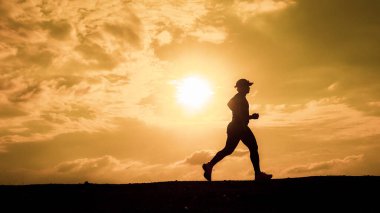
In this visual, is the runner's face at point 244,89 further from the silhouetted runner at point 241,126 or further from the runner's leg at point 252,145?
the runner's leg at point 252,145

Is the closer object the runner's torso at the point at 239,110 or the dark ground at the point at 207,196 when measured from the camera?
the dark ground at the point at 207,196

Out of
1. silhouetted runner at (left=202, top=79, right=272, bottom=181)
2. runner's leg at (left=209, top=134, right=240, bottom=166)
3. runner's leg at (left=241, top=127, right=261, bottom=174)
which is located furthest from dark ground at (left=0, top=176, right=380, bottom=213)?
runner's leg at (left=209, top=134, right=240, bottom=166)

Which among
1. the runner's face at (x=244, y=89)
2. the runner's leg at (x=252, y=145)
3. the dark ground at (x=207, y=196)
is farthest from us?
the runner's face at (x=244, y=89)

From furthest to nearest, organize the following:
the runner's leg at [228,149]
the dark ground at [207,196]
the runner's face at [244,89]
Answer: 1. the runner's face at [244,89]
2. the runner's leg at [228,149]
3. the dark ground at [207,196]

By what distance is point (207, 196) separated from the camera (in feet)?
28.6

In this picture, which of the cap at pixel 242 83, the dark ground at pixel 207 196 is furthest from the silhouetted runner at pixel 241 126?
the dark ground at pixel 207 196

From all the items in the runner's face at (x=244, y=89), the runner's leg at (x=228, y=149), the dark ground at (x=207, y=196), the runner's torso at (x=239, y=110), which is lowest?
the dark ground at (x=207, y=196)

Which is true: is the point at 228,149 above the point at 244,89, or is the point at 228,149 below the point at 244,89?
below

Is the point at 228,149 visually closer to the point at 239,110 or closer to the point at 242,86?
the point at 239,110

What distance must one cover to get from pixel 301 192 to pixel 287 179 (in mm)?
2231

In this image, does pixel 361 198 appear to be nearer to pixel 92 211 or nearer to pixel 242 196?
pixel 242 196

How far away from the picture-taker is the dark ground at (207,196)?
7730 mm

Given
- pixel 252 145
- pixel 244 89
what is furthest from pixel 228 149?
pixel 244 89

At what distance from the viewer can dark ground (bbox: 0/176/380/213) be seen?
25.4 feet
